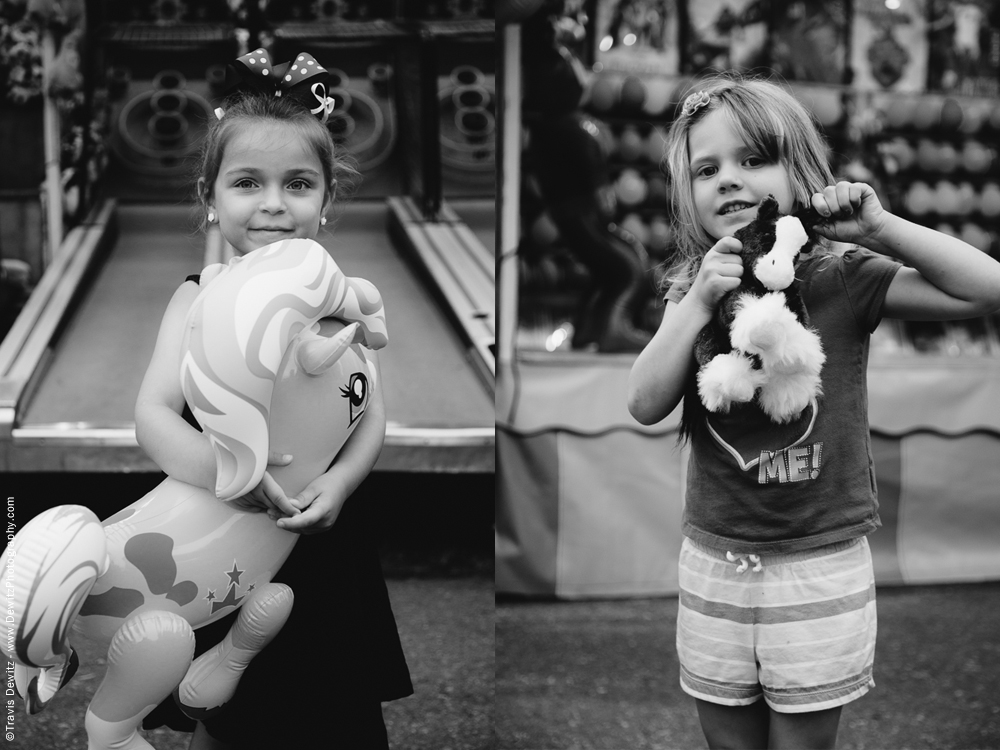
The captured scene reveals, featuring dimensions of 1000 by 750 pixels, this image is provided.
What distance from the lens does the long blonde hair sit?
56.2 inches

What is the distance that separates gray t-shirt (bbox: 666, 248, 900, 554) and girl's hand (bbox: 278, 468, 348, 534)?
23.0 inches

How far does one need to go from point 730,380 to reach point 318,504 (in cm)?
62

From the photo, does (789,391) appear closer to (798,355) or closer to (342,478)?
(798,355)

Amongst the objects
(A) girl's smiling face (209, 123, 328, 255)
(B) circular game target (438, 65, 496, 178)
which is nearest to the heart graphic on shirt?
(A) girl's smiling face (209, 123, 328, 255)

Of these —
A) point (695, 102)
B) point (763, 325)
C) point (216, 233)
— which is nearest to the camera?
point (763, 325)

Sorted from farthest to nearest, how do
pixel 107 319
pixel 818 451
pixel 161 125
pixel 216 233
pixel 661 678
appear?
pixel 661 678, pixel 161 125, pixel 107 319, pixel 216 233, pixel 818 451

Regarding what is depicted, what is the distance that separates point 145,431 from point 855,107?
12.4 ft

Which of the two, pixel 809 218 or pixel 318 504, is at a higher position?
pixel 809 218

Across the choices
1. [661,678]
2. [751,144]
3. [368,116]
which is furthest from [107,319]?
[661,678]

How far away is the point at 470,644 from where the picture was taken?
2590 mm

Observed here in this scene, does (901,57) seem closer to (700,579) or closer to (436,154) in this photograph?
(436,154)

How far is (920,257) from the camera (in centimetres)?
134

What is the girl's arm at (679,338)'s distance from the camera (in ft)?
4.44

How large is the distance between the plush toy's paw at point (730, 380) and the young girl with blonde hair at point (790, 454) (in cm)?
7
